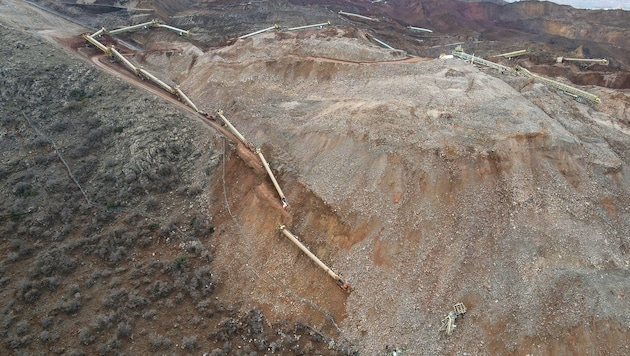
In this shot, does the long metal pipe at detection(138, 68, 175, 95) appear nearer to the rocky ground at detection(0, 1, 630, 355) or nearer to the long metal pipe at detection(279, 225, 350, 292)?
the rocky ground at detection(0, 1, 630, 355)

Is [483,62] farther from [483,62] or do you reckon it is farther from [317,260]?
[317,260]

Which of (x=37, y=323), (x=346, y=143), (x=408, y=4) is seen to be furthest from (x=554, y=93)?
(x=408, y=4)

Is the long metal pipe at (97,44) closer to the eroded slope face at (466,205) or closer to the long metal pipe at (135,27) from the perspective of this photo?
the long metal pipe at (135,27)

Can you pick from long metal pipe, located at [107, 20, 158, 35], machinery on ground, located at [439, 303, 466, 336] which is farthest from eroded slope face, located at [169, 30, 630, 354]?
long metal pipe, located at [107, 20, 158, 35]

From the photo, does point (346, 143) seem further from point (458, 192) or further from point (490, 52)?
point (490, 52)

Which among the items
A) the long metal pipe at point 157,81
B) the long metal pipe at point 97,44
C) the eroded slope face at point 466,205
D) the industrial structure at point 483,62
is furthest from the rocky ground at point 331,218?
the long metal pipe at point 97,44

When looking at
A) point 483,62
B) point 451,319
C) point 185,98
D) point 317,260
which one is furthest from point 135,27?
point 451,319
